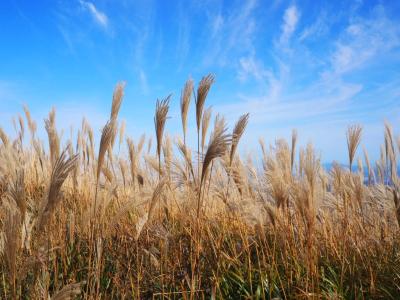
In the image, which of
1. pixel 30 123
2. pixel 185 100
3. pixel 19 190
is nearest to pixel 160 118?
pixel 185 100

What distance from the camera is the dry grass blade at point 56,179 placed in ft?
5.55

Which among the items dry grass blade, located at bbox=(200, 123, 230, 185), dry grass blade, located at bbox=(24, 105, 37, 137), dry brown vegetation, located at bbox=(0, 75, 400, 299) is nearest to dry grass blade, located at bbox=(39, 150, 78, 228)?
dry brown vegetation, located at bbox=(0, 75, 400, 299)

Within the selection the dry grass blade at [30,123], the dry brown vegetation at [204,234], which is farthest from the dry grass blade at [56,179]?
→ the dry grass blade at [30,123]

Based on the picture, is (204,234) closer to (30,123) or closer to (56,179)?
(56,179)

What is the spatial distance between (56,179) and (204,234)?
7.10 feet

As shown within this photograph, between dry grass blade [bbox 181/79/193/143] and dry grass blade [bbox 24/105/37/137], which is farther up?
dry grass blade [bbox 24/105/37/137]

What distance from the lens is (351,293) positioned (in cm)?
279

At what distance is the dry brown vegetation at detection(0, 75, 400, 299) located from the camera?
2.07 meters

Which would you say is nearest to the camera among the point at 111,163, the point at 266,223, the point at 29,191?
the point at 266,223

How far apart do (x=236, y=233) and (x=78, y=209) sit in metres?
2.72

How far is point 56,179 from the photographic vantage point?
1708 mm

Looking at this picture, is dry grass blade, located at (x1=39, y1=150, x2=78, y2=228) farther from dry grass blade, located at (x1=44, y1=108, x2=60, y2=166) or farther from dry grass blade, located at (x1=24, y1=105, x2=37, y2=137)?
dry grass blade, located at (x1=24, y1=105, x2=37, y2=137)

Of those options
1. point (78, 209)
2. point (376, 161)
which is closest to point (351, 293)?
point (376, 161)

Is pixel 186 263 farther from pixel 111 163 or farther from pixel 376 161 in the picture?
pixel 376 161
